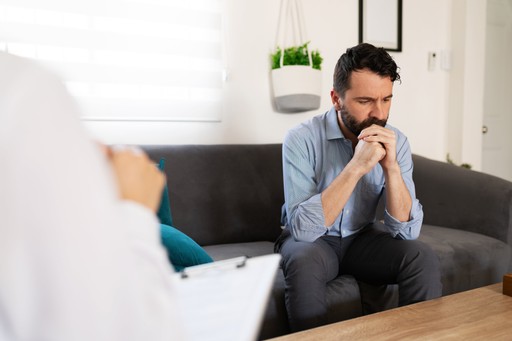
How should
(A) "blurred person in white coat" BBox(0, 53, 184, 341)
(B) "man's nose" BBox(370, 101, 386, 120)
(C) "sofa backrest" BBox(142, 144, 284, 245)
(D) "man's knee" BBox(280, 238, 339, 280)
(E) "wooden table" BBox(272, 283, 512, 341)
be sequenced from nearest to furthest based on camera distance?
Answer: (A) "blurred person in white coat" BBox(0, 53, 184, 341)
(E) "wooden table" BBox(272, 283, 512, 341)
(D) "man's knee" BBox(280, 238, 339, 280)
(B) "man's nose" BBox(370, 101, 386, 120)
(C) "sofa backrest" BBox(142, 144, 284, 245)

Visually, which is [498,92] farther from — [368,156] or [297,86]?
[368,156]

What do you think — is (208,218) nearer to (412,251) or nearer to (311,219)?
(311,219)

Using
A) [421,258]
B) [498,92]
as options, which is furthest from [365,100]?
[498,92]

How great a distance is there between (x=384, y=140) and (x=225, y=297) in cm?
106

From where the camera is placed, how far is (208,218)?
1942mm

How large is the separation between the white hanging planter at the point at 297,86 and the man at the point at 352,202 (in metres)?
0.57

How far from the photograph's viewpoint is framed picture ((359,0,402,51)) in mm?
2732

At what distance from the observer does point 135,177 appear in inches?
16.3

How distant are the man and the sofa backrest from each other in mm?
361

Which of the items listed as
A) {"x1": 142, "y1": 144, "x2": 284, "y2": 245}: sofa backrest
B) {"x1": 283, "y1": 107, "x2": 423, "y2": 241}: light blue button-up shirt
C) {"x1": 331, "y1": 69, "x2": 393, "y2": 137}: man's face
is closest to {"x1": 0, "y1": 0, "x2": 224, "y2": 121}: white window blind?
{"x1": 142, "y1": 144, "x2": 284, "y2": 245}: sofa backrest

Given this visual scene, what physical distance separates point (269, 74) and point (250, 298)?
2.00 meters

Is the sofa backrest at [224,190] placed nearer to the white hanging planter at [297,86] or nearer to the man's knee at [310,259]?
the white hanging planter at [297,86]

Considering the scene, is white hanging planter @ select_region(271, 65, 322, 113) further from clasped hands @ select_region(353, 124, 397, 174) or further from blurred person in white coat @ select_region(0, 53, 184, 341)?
blurred person in white coat @ select_region(0, 53, 184, 341)

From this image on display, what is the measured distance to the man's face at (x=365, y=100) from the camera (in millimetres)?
1544
